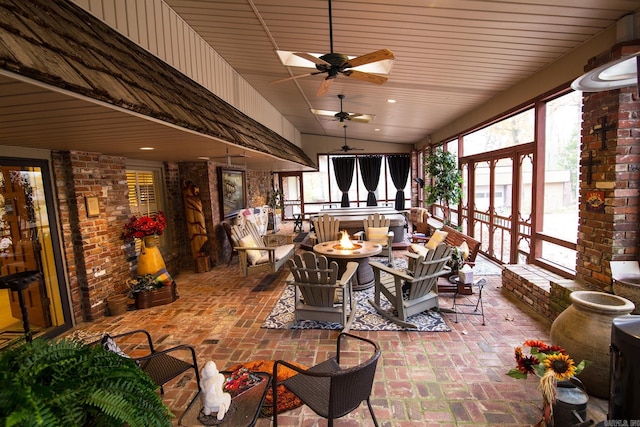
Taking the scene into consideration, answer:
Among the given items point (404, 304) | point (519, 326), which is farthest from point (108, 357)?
point (519, 326)

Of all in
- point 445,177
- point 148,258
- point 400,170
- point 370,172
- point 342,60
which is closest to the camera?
point 342,60

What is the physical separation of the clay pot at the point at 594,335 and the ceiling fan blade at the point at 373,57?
255 cm

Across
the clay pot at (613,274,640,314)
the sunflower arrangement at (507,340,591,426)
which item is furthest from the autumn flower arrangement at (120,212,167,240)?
the clay pot at (613,274,640,314)

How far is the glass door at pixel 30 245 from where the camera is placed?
321 cm

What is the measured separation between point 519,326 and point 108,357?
3.85 m

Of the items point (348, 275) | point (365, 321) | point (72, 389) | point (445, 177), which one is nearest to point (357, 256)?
point (348, 275)

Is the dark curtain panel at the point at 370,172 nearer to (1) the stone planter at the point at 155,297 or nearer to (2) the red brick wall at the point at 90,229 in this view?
(1) the stone planter at the point at 155,297

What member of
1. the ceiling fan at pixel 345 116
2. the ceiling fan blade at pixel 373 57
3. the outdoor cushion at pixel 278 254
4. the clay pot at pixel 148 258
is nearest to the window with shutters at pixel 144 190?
the clay pot at pixel 148 258

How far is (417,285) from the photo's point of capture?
349cm

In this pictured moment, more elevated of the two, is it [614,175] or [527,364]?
[614,175]

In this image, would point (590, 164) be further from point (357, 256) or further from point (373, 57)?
point (357, 256)

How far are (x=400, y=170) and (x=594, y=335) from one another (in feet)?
32.7

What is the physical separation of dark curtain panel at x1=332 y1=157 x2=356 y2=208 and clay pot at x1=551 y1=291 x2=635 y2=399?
9.83 metres

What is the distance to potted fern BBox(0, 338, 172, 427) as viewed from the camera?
97cm
